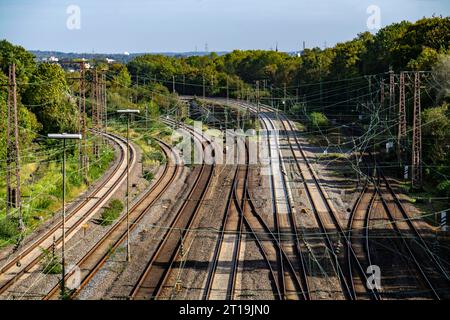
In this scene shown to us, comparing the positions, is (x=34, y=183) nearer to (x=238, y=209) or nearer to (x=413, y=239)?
(x=238, y=209)

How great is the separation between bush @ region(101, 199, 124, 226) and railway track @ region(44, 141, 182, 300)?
0.29 metres

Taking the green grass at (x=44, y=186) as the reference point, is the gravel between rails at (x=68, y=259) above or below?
below

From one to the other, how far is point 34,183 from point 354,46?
43656 millimetres

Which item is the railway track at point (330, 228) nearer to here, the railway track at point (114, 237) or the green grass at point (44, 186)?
the railway track at point (114, 237)

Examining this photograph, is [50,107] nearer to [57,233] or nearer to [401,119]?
[57,233]

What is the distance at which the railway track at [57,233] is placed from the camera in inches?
641

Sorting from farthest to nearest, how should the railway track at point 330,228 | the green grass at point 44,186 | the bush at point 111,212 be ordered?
1. the bush at point 111,212
2. the green grass at point 44,186
3. the railway track at point 330,228

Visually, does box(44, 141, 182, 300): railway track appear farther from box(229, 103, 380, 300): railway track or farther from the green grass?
box(229, 103, 380, 300): railway track

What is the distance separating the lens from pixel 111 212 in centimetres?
2289

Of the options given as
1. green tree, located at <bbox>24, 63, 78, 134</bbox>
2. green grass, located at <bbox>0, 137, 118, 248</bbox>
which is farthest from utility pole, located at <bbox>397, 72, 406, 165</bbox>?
green tree, located at <bbox>24, 63, 78, 134</bbox>

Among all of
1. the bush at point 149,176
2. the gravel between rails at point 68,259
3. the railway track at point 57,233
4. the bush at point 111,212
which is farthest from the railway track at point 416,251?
the bush at point 149,176

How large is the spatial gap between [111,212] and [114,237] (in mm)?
2952

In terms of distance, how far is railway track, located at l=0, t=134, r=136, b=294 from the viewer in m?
16.3

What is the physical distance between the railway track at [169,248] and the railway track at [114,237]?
4.25ft
